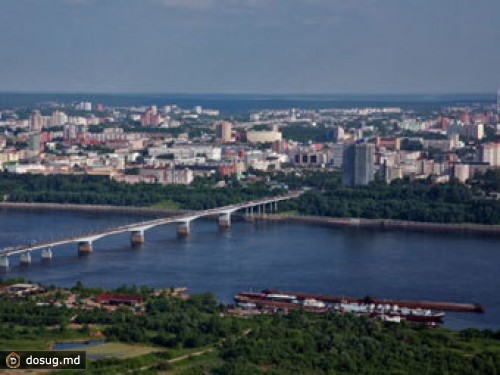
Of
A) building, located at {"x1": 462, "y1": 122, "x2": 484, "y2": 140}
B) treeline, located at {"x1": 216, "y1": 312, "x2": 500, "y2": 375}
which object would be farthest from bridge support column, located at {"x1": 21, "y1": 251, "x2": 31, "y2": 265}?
building, located at {"x1": 462, "y1": 122, "x2": 484, "y2": 140}

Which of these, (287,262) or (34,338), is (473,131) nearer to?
(287,262)

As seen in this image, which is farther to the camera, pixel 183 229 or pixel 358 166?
pixel 358 166

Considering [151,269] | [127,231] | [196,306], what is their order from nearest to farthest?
1. [196,306]
2. [151,269]
3. [127,231]

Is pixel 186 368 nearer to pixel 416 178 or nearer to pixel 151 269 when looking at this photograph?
pixel 151 269

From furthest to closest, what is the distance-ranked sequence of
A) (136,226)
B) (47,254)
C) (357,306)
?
(136,226), (47,254), (357,306)

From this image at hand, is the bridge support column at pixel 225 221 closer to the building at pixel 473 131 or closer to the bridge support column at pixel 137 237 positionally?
the bridge support column at pixel 137 237

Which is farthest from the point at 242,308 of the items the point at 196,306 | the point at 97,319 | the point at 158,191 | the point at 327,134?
the point at 327,134

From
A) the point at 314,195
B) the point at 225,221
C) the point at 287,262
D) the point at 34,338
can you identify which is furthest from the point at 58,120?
the point at 34,338
